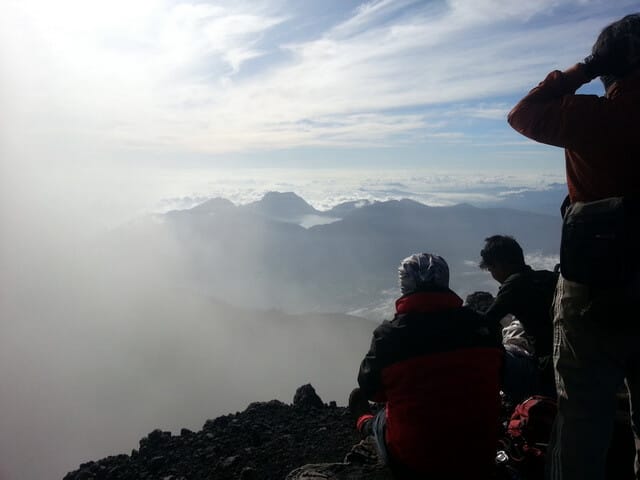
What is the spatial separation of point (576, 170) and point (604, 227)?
517mm

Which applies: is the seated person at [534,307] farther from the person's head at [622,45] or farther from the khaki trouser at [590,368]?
the person's head at [622,45]

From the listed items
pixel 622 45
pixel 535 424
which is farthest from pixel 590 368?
pixel 622 45

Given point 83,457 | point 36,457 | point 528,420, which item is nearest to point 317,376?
point 83,457

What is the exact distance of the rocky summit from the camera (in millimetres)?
7348

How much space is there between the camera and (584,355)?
329 cm

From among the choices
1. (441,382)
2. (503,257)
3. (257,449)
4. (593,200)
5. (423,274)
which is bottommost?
(257,449)

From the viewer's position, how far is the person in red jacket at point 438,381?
373 centimetres

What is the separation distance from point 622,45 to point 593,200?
39.7 inches

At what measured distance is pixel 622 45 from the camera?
315cm

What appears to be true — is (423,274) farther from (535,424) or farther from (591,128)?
(535,424)

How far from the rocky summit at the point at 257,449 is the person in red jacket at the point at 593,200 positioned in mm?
2645

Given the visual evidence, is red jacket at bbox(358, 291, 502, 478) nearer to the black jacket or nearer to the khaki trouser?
the khaki trouser

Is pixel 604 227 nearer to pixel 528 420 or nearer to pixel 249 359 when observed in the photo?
pixel 528 420

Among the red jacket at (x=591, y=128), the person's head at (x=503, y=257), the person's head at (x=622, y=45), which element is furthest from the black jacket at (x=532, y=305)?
the person's head at (x=622, y=45)
